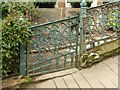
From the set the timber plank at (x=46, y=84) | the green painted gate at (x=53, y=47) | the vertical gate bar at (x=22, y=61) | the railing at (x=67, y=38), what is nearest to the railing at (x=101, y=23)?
the railing at (x=67, y=38)

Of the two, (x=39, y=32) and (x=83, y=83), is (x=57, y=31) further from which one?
(x=83, y=83)

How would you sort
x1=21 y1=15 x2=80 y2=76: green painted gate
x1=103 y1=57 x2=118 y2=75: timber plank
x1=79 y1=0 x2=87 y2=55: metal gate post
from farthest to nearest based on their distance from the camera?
1. x1=103 y1=57 x2=118 y2=75: timber plank
2. x1=79 y1=0 x2=87 y2=55: metal gate post
3. x1=21 y1=15 x2=80 y2=76: green painted gate

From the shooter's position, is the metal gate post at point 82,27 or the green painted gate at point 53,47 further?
the metal gate post at point 82,27

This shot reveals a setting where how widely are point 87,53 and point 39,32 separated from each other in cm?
106

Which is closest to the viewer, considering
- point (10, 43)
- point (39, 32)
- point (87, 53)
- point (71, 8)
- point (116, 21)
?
point (10, 43)

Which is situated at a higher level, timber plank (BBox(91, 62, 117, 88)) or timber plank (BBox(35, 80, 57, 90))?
timber plank (BBox(91, 62, 117, 88))

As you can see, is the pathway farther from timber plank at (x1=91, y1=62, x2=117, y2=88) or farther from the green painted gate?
the green painted gate

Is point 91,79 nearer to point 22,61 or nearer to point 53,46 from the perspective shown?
point 53,46

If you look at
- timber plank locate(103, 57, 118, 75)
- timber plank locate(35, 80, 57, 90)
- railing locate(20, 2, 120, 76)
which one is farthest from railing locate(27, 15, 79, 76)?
timber plank locate(103, 57, 118, 75)

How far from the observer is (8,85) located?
3.85 metres

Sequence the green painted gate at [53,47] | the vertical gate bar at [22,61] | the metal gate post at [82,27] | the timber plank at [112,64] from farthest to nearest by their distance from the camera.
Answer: the timber plank at [112,64]
the metal gate post at [82,27]
the green painted gate at [53,47]
the vertical gate bar at [22,61]

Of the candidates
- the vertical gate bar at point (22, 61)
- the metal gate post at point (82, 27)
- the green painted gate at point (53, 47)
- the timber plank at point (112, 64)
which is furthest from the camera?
the timber plank at point (112, 64)

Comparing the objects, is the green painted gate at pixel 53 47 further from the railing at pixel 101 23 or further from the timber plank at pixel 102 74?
the timber plank at pixel 102 74

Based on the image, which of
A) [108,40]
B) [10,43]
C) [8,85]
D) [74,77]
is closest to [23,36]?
[10,43]
